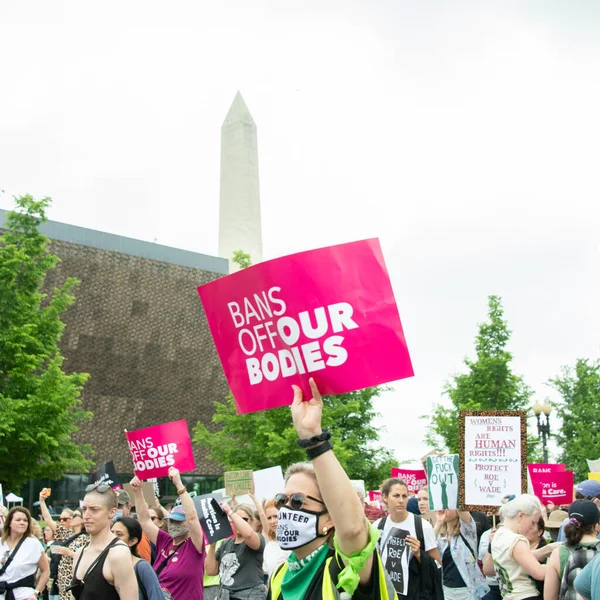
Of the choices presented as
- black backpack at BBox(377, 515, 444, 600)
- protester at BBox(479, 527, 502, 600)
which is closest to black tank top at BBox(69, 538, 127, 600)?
black backpack at BBox(377, 515, 444, 600)

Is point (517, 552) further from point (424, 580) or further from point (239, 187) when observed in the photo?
point (239, 187)

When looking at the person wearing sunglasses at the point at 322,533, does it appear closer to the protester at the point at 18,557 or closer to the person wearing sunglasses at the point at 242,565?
the person wearing sunglasses at the point at 242,565

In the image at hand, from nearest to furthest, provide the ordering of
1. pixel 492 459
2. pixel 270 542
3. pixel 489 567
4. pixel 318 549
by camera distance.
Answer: pixel 318 549 → pixel 489 567 → pixel 270 542 → pixel 492 459

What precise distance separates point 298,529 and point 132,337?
44.5 metres

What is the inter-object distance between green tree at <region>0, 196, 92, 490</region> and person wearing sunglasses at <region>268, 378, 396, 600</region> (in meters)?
20.8

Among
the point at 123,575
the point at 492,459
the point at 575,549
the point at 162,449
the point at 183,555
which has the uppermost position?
the point at 162,449

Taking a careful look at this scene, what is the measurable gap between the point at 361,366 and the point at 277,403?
541mm

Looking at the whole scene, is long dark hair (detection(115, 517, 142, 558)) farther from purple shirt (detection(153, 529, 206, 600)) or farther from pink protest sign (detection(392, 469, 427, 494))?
pink protest sign (detection(392, 469, 427, 494))

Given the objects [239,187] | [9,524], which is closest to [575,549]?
[9,524]

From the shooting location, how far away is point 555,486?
1482 cm

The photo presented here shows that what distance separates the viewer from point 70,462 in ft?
84.4

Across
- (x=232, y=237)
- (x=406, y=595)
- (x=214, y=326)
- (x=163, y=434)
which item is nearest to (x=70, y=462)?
(x=163, y=434)

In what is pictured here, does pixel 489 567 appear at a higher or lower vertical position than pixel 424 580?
lower

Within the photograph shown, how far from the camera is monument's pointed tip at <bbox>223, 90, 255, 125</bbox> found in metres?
63.4
